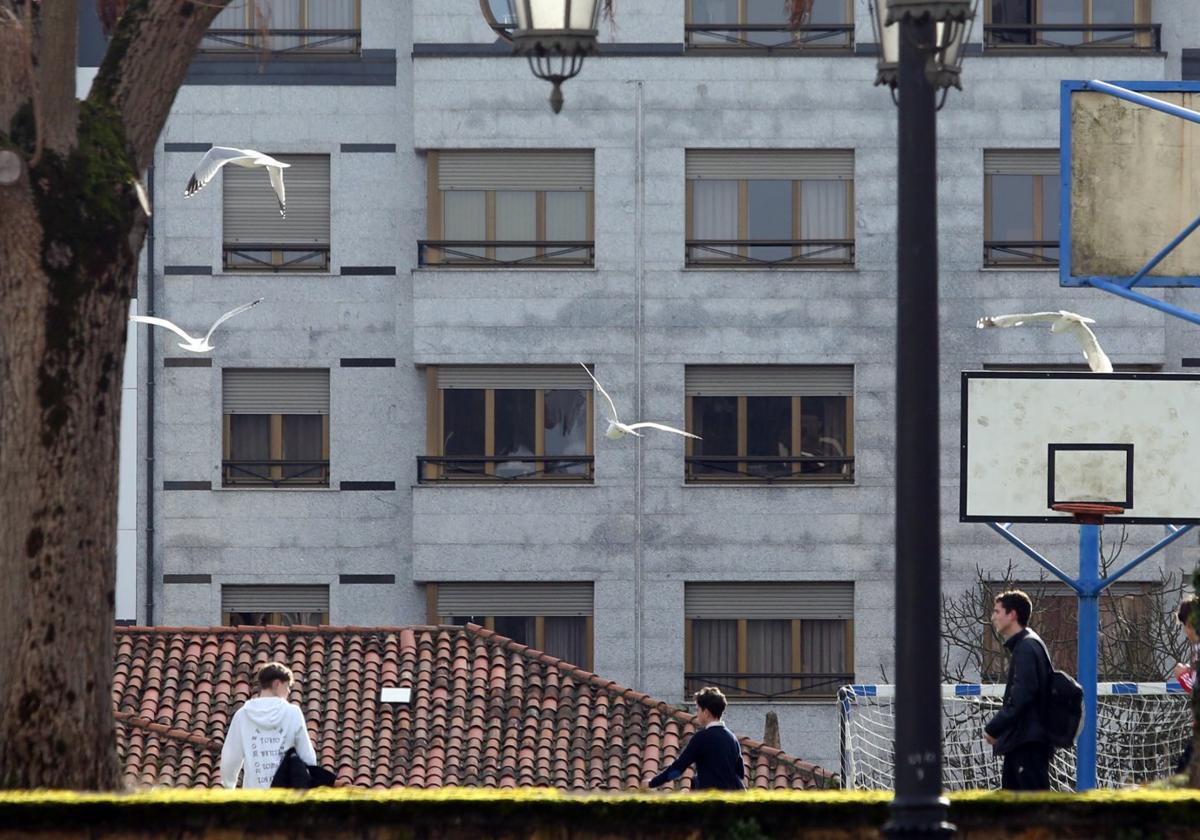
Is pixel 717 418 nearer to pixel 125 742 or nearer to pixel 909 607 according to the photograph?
pixel 125 742

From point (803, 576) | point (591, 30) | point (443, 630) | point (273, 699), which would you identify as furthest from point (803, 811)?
point (803, 576)

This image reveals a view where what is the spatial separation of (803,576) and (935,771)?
22.2 metres

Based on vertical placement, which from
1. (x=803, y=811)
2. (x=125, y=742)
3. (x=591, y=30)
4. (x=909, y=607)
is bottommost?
(x=125, y=742)

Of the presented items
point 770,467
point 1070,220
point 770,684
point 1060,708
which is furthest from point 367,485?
point 1060,708

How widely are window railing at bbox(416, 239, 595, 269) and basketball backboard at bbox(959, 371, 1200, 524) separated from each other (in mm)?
13796

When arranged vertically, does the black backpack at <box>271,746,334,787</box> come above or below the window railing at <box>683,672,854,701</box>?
above

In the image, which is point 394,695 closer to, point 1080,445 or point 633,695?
point 633,695

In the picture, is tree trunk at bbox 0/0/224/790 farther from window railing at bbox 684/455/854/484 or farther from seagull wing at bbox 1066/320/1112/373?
window railing at bbox 684/455/854/484

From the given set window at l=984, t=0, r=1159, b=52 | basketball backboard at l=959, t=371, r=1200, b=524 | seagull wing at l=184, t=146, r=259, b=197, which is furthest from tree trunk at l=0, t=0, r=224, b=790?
window at l=984, t=0, r=1159, b=52

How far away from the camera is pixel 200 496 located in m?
30.3

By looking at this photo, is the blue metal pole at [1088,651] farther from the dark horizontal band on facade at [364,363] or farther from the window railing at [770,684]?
the dark horizontal band on facade at [364,363]

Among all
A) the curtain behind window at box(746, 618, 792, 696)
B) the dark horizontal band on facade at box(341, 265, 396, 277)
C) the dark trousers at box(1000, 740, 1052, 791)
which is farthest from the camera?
the dark horizontal band on facade at box(341, 265, 396, 277)

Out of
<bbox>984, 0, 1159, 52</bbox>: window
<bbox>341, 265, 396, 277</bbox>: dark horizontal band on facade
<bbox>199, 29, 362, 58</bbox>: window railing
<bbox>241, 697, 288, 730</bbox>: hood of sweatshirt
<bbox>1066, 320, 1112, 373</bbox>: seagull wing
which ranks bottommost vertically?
<bbox>241, 697, 288, 730</bbox>: hood of sweatshirt

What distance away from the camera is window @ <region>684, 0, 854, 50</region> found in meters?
30.4
